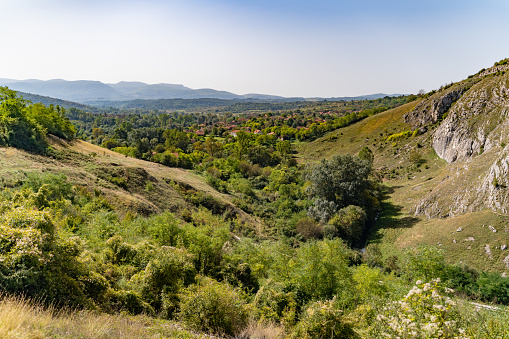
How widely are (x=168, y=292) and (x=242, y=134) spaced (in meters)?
75.0

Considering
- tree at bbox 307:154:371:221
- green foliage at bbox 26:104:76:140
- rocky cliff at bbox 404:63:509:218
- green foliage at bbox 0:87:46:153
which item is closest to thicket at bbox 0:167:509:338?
green foliage at bbox 0:87:46:153

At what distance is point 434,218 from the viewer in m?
34.5

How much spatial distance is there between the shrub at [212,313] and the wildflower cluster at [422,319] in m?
4.96

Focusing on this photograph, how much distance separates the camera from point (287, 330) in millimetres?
9516

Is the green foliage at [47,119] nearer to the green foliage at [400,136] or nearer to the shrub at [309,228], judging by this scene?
the shrub at [309,228]

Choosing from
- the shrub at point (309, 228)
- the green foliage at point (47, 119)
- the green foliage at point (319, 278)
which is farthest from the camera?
the green foliage at point (47, 119)

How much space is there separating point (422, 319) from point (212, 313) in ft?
20.7

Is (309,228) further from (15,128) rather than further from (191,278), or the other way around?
(15,128)

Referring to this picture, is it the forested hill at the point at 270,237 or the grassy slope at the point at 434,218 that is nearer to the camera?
the forested hill at the point at 270,237

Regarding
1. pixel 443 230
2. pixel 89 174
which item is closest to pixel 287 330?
pixel 89 174

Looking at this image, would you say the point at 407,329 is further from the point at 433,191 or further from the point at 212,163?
the point at 212,163

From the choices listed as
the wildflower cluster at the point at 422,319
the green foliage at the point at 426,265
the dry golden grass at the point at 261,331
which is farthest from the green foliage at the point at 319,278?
the wildflower cluster at the point at 422,319

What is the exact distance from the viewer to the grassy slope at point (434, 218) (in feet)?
87.6

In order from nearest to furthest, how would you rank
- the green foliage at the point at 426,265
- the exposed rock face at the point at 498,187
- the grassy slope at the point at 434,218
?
the green foliage at the point at 426,265
the grassy slope at the point at 434,218
the exposed rock face at the point at 498,187
